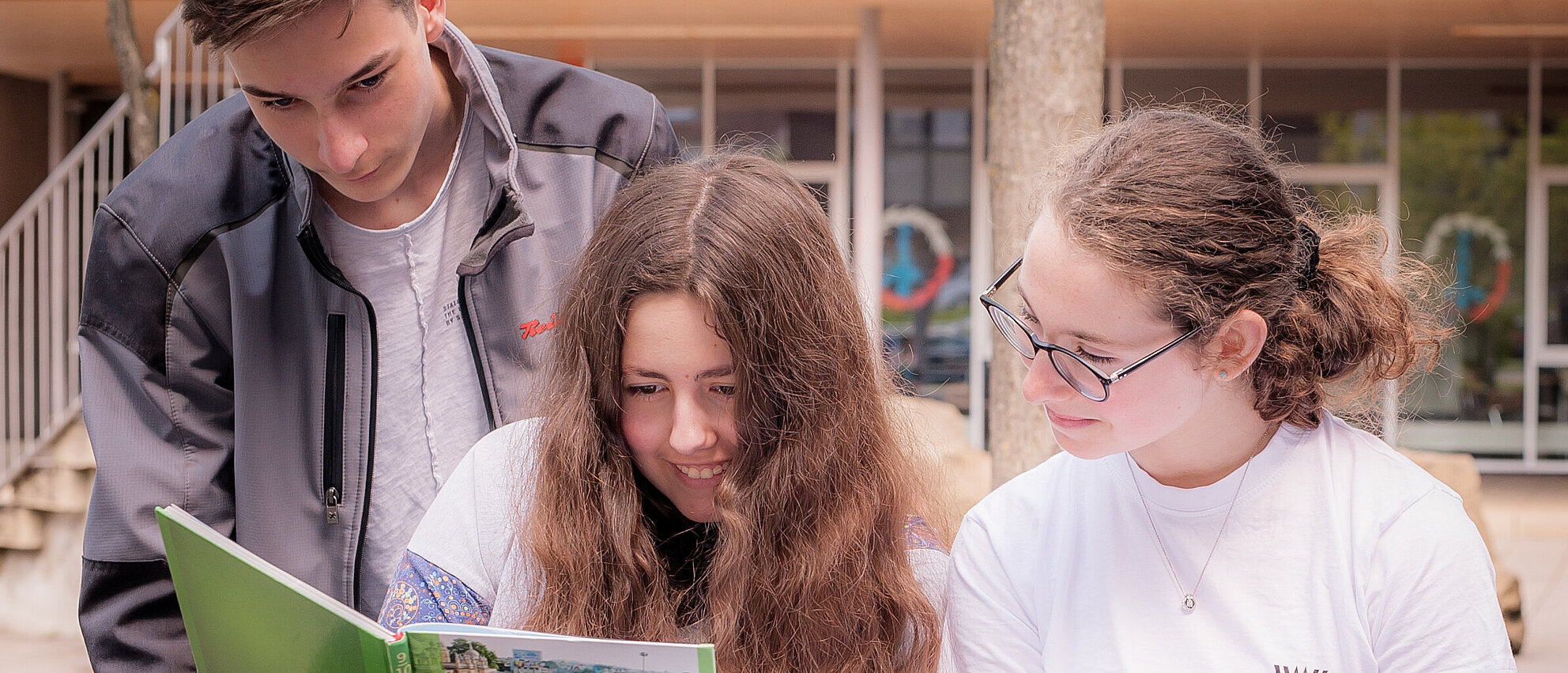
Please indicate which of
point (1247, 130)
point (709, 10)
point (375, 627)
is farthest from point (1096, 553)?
point (709, 10)

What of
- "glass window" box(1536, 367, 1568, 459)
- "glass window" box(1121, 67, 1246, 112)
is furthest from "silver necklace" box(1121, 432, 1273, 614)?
"glass window" box(1536, 367, 1568, 459)

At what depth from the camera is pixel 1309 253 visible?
159cm

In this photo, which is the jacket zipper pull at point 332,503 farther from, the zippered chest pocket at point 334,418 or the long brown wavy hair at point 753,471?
the long brown wavy hair at point 753,471

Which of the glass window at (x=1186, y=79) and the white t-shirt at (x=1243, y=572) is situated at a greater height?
the glass window at (x=1186, y=79)

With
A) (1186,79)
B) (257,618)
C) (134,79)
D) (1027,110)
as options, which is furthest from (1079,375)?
(1186,79)

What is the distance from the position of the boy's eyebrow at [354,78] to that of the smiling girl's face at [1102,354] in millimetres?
940

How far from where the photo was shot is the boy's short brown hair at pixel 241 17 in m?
1.67

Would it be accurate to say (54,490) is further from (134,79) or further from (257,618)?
(257,618)

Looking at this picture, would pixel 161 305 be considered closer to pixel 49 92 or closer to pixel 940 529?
pixel 940 529

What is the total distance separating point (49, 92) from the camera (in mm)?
10922

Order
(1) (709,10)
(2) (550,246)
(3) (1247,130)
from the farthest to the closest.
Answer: (1) (709,10)
(2) (550,246)
(3) (1247,130)

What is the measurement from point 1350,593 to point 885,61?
29.3 feet

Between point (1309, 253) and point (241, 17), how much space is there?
1392 millimetres

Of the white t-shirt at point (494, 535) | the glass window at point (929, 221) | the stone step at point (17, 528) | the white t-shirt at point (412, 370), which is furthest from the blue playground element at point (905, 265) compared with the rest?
the white t-shirt at point (494, 535)
